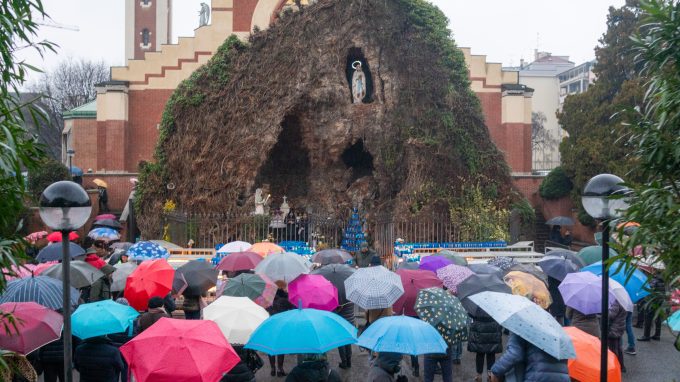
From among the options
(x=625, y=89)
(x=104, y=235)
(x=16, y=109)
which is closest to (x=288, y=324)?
(x=16, y=109)

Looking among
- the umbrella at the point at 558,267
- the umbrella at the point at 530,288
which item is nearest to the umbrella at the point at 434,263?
the umbrella at the point at 558,267

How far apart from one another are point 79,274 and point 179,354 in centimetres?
432

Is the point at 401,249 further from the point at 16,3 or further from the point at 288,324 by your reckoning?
the point at 16,3

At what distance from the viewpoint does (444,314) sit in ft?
28.3

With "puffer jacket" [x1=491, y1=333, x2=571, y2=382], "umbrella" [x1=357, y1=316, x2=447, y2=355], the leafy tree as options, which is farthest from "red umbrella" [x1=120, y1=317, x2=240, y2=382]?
the leafy tree

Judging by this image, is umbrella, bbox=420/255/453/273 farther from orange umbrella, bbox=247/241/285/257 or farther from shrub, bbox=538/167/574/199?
shrub, bbox=538/167/574/199

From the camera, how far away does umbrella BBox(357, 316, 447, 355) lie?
23.6 feet

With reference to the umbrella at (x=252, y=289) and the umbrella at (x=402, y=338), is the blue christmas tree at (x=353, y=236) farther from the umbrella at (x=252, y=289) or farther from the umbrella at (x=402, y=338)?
the umbrella at (x=402, y=338)

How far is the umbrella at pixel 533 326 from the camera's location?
6859mm

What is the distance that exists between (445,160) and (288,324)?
19.9 metres

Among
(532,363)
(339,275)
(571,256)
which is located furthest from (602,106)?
(532,363)

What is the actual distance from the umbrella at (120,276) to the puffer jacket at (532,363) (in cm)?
650

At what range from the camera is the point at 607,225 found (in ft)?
23.5

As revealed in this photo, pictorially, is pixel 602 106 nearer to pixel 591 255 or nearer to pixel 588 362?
pixel 591 255
